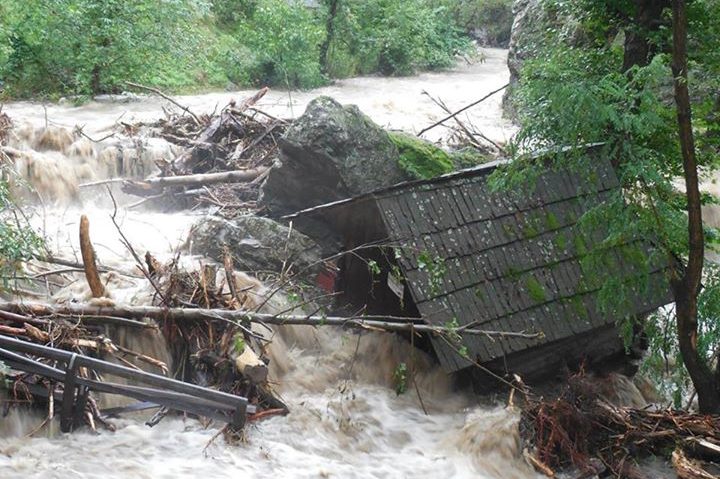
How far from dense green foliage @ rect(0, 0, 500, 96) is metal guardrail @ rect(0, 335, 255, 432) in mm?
11379

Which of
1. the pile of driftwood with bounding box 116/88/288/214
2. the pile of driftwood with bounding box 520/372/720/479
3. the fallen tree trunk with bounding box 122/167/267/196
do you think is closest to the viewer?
the pile of driftwood with bounding box 520/372/720/479

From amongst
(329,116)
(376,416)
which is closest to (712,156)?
(329,116)

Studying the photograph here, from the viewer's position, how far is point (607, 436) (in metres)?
6.96

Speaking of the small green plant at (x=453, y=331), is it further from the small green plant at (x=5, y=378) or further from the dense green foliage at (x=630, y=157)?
the small green plant at (x=5, y=378)

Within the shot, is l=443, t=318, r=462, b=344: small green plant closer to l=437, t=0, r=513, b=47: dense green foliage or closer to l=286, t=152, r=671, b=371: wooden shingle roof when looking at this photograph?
l=286, t=152, r=671, b=371: wooden shingle roof

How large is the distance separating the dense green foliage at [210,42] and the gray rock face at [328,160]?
8.51 metres

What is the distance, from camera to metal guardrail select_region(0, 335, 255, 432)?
6.17 m

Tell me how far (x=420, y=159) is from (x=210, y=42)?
14.0m

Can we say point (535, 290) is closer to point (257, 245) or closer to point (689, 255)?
point (689, 255)

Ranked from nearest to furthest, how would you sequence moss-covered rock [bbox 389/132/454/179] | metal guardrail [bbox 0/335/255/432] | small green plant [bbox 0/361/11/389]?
small green plant [bbox 0/361/11/389] → metal guardrail [bbox 0/335/255/432] → moss-covered rock [bbox 389/132/454/179]

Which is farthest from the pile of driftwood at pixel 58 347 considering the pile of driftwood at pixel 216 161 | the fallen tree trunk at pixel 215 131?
the fallen tree trunk at pixel 215 131

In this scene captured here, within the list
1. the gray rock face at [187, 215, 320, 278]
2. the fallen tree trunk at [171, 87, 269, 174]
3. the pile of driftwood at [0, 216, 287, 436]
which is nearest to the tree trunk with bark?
the pile of driftwood at [0, 216, 287, 436]

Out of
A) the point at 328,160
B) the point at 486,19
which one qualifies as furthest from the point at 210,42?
the point at 486,19

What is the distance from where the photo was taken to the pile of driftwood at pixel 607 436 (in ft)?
21.7
